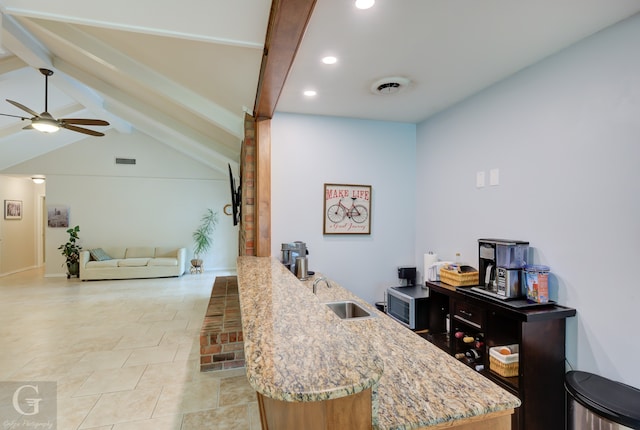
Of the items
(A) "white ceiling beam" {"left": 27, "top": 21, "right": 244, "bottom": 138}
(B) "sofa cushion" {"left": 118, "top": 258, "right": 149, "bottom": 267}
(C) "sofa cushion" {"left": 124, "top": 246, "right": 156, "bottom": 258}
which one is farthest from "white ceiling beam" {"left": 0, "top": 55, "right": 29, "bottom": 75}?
(C) "sofa cushion" {"left": 124, "top": 246, "right": 156, "bottom": 258}

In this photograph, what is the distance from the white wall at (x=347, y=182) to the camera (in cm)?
317

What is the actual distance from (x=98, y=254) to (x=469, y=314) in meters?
7.65

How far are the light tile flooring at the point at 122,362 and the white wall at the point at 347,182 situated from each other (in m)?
1.40

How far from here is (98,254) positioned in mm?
6836

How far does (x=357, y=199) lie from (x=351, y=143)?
0.62m

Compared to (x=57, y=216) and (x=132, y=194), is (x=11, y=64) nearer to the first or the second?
(x=132, y=194)

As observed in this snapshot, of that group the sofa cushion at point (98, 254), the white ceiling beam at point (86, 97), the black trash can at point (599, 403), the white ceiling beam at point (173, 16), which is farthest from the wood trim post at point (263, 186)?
the sofa cushion at point (98, 254)

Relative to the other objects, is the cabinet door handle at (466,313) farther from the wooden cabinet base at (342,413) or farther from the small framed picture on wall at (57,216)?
the small framed picture on wall at (57,216)

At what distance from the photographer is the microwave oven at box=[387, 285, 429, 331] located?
2.78 meters

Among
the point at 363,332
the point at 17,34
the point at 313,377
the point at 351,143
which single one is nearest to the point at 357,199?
the point at 351,143

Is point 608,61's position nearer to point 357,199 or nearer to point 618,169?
point 618,169

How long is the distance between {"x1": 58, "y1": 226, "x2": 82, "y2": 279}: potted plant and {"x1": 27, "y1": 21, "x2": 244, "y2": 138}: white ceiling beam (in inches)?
201

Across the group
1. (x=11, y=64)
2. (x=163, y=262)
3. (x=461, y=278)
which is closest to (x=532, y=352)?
(x=461, y=278)

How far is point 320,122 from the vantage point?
3.24 meters
